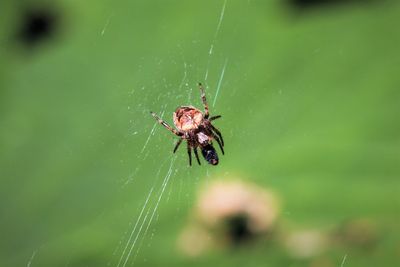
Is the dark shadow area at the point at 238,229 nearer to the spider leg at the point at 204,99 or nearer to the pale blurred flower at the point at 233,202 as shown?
the pale blurred flower at the point at 233,202

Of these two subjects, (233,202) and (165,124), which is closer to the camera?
(233,202)

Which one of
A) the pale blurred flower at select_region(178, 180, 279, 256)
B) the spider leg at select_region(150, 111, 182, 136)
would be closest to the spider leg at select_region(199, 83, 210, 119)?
the spider leg at select_region(150, 111, 182, 136)

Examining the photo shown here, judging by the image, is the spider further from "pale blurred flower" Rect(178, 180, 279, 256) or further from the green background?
"pale blurred flower" Rect(178, 180, 279, 256)

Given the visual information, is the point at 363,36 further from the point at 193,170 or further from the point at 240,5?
the point at 193,170

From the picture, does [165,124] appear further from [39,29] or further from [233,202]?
[39,29]

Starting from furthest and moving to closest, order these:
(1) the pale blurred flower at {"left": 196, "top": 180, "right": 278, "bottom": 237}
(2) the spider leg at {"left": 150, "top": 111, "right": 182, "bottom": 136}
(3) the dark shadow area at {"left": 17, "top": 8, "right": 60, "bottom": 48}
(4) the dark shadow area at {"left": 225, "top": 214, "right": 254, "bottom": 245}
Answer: (3) the dark shadow area at {"left": 17, "top": 8, "right": 60, "bottom": 48} → (2) the spider leg at {"left": 150, "top": 111, "right": 182, "bottom": 136} → (1) the pale blurred flower at {"left": 196, "top": 180, "right": 278, "bottom": 237} → (4) the dark shadow area at {"left": 225, "top": 214, "right": 254, "bottom": 245}

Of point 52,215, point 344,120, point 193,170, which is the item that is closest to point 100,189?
point 52,215

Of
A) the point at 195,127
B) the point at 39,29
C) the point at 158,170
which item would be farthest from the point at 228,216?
the point at 39,29
